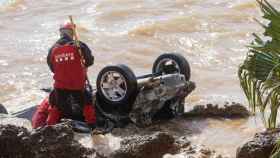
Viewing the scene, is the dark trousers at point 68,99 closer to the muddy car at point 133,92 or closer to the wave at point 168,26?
the muddy car at point 133,92

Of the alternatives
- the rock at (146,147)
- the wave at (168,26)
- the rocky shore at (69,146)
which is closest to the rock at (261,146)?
the rocky shore at (69,146)

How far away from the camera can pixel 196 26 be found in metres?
21.7

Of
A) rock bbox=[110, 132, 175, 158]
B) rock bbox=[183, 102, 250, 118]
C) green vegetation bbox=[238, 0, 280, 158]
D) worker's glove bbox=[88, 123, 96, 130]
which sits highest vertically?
green vegetation bbox=[238, 0, 280, 158]

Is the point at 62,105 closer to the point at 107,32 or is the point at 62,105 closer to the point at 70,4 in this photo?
the point at 107,32

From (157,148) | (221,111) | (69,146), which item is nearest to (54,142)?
(69,146)

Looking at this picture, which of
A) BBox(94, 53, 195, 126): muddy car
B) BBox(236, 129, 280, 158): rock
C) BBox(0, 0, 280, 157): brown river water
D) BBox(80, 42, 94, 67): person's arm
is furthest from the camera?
BBox(0, 0, 280, 157): brown river water

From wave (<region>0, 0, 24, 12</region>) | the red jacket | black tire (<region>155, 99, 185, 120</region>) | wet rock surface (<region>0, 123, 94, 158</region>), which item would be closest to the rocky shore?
wet rock surface (<region>0, 123, 94, 158</region>)

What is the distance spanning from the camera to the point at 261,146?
18.6ft

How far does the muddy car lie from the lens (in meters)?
8.62

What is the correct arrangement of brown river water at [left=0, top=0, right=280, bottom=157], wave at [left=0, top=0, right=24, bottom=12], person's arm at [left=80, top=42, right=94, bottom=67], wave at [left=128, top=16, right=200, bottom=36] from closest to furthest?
person's arm at [left=80, top=42, right=94, bottom=67], brown river water at [left=0, top=0, right=280, bottom=157], wave at [left=128, top=16, right=200, bottom=36], wave at [left=0, top=0, right=24, bottom=12]

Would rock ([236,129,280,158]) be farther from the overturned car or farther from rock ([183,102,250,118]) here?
rock ([183,102,250,118])

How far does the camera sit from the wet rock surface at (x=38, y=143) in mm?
6242

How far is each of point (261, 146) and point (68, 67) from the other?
3.59m

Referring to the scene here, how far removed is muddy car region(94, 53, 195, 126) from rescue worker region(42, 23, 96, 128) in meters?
0.25
